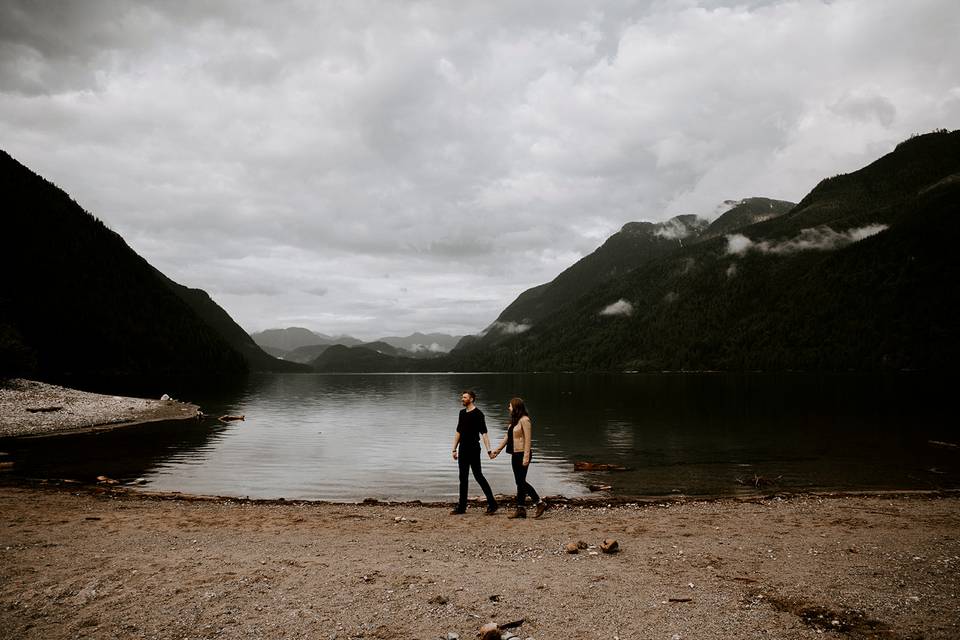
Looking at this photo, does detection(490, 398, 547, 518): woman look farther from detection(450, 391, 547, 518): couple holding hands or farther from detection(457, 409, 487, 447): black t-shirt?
detection(457, 409, 487, 447): black t-shirt

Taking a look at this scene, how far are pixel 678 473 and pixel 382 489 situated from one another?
602 inches

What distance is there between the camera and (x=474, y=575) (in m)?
10.1

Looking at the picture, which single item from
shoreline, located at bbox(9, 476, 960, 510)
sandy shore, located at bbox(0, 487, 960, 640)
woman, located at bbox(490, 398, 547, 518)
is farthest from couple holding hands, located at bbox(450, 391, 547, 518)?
shoreline, located at bbox(9, 476, 960, 510)

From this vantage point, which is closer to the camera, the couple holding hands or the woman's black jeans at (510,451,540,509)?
the couple holding hands

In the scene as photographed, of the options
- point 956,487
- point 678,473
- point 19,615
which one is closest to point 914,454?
point 956,487

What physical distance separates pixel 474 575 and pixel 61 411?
168 feet

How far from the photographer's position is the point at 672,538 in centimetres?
1309

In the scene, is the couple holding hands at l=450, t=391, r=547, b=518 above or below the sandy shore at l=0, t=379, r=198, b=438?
above

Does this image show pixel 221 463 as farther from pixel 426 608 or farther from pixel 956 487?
pixel 956 487

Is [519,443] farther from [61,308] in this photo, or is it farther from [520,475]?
[61,308]

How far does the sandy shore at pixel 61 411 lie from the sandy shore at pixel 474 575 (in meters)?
31.3

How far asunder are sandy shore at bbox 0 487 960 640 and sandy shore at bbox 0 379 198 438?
103 feet

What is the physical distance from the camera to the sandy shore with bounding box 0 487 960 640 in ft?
25.9

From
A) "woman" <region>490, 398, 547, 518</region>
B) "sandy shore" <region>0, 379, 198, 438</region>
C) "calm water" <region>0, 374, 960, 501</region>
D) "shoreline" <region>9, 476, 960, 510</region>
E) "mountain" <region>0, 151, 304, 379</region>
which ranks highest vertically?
"mountain" <region>0, 151, 304, 379</region>
